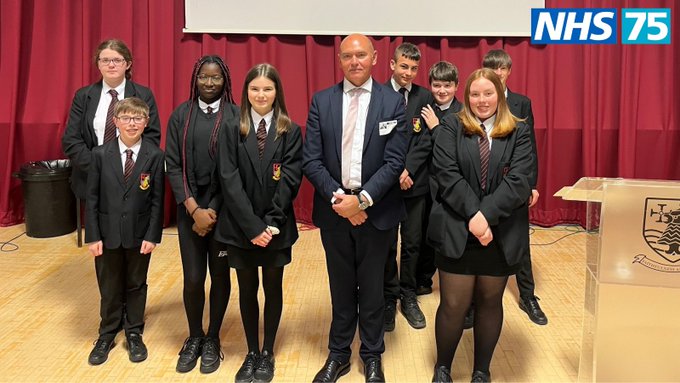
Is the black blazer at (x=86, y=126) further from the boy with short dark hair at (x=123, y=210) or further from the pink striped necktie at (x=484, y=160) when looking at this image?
the pink striped necktie at (x=484, y=160)

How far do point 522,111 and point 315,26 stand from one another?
2.52 m

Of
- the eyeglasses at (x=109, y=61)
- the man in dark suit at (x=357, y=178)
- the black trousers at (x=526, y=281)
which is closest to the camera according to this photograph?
the man in dark suit at (x=357, y=178)

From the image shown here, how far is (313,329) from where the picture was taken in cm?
309

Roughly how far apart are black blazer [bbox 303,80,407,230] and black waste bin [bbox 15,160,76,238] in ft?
10.6

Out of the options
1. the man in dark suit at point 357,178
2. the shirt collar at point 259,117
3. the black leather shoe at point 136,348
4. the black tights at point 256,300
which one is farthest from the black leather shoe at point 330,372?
the shirt collar at point 259,117

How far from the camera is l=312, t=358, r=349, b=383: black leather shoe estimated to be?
8.18ft

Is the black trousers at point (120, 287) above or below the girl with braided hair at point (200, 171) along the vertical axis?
below

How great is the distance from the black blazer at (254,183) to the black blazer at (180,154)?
137 mm

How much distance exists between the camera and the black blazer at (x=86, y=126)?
115 inches

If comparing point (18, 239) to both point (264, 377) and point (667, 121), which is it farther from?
point (667, 121)

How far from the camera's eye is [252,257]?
2.46 m

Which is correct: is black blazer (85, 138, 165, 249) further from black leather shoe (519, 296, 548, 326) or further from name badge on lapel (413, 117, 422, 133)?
black leather shoe (519, 296, 548, 326)

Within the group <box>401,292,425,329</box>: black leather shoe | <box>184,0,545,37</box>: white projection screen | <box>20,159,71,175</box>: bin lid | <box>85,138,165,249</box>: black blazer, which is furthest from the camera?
<box>184,0,545,37</box>: white projection screen

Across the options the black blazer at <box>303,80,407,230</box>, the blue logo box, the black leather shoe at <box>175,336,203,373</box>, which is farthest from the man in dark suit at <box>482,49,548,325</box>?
the blue logo box
